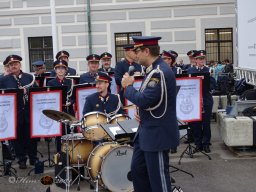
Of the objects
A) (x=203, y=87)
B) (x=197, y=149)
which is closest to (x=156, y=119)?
(x=203, y=87)

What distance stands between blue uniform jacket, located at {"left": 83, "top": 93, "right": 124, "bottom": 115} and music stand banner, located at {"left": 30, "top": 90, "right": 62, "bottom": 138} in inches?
29.6

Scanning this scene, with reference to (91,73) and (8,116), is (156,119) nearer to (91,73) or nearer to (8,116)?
(8,116)

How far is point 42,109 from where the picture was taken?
9102 millimetres

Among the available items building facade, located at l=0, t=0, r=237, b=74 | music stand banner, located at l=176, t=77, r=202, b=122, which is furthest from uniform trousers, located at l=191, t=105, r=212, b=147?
building facade, located at l=0, t=0, r=237, b=74

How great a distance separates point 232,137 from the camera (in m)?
9.86

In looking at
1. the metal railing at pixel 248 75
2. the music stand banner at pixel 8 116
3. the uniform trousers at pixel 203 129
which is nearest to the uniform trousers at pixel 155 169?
the music stand banner at pixel 8 116

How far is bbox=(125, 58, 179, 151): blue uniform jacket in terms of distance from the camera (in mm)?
5508

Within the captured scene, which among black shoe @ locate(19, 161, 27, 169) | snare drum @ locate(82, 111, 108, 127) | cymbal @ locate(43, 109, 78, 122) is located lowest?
black shoe @ locate(19, 161, 27, 169)

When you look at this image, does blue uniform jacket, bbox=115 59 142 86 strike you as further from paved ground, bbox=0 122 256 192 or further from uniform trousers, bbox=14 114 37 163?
uniform trousers, bbox=14 114 37 163

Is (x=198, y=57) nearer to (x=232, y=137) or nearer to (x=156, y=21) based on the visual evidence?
(x=232, y=137)

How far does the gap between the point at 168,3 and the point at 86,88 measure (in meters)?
10.3

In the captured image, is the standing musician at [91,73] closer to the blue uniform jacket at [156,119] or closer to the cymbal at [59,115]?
the cymbal at [59,115]

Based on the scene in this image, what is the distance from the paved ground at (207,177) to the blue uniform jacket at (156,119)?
2.42 metres

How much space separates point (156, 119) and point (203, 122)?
508 centimetres
